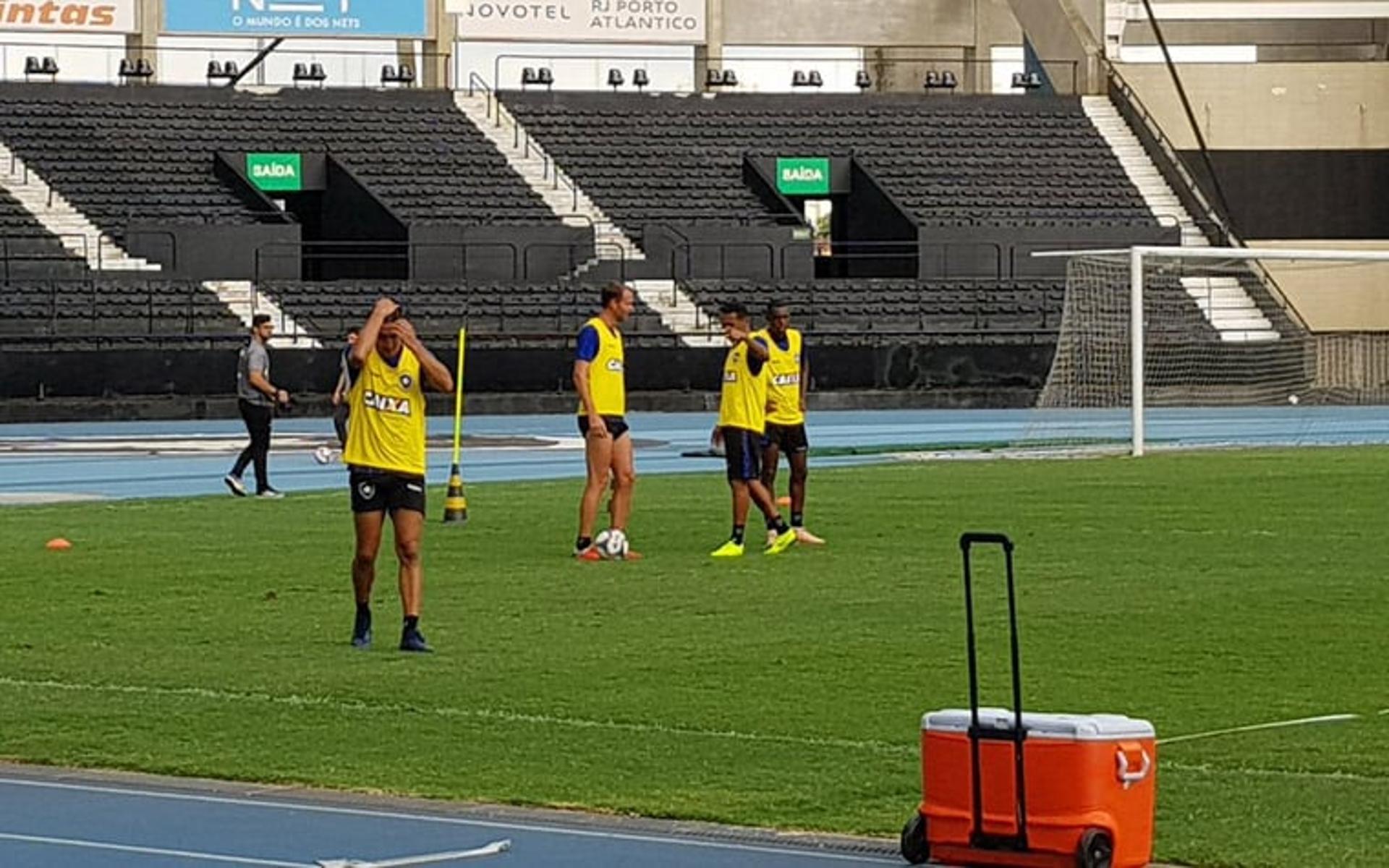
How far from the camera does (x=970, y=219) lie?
58.7 metres

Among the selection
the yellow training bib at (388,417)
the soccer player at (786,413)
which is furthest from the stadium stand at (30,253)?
the yellow training bib at (388,417)

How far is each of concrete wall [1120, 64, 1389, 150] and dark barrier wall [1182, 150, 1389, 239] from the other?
254 millimetres

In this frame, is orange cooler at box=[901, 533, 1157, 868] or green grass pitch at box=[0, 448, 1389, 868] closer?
orange cooler at box=[901, 533, 1157, 868]

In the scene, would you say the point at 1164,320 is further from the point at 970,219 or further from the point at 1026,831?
the point at 1026,831

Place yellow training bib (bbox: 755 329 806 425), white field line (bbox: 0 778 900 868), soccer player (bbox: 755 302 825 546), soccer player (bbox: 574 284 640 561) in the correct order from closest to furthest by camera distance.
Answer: white field line (bbox: 0 778 900 868)
soccer player (bbox: 574 284 640 561)
soccer player (bbox: 755 302 825 546)
yellow training bib (bbox: 755 329 806 425)

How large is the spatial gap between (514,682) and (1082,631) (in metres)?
3.62

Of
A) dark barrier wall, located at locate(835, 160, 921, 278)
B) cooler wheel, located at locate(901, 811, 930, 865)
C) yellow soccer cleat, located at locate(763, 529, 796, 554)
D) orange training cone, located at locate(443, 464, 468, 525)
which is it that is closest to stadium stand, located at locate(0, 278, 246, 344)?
dark barrier wall, located at locate(835, 160, 921, 278)

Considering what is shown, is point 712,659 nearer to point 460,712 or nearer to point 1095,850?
point 460,712

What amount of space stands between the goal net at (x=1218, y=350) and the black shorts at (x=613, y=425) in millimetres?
17548

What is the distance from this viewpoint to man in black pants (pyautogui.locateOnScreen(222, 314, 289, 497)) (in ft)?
95.9

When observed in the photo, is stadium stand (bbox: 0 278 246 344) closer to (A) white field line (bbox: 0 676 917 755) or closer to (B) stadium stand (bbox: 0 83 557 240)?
(B) stadium stand (bbox: 0 83 557 240)

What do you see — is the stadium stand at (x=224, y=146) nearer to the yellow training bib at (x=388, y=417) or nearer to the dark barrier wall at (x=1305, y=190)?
the dark barrier wall at (x=1305, y=190)

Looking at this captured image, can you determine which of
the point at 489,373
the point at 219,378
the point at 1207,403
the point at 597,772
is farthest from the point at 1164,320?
the point at 597,772

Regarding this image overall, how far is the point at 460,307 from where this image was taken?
52.2 m
